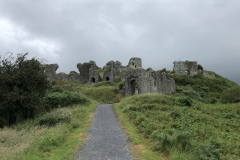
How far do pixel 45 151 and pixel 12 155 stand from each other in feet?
4.26

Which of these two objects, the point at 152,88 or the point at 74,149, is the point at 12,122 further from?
the point at 152,88

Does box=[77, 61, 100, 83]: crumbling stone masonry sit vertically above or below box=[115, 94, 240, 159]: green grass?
above

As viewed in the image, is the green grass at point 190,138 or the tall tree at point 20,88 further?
the tall tree at point 20,88

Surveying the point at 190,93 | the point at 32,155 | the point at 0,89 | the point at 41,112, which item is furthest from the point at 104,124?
the point at 190,93

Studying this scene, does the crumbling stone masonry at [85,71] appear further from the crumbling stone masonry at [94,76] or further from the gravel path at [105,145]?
the gravel path at [105,145]

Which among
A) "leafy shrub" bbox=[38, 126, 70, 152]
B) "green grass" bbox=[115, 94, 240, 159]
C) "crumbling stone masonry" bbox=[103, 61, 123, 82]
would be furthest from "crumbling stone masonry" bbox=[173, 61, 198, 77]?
"leafy shrub" bbox=[38, 126, 70, 152]

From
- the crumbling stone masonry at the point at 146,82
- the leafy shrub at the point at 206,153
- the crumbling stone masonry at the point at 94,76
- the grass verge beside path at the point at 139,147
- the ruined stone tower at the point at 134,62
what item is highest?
the ruined stone tower at the point at 134,62

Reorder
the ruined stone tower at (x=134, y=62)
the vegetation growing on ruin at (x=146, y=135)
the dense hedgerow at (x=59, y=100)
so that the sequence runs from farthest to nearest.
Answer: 1. the ruined stone tower at (x=134, y=62)
2. the dense hedgerow at (x=59, y=100)
3. the vegetation growing on ruin at (x=146, y=135)

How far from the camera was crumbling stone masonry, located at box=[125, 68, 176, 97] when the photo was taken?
92.5 feet

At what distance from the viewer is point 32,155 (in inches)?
287

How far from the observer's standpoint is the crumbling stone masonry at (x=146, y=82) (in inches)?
1110

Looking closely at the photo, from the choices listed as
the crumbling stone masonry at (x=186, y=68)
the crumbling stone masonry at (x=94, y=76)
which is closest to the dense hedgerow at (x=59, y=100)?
the crumbling stone masonry at (x=94, y=76)

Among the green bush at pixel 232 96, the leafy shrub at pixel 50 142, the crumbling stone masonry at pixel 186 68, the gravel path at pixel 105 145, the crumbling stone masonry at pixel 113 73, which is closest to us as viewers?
the gravel path at pixel 105 145

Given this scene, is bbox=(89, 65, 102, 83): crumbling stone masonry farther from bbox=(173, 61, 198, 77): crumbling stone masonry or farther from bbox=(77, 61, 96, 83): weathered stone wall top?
bbox=(173, 61, 198, 77): crumbling stone masonry
